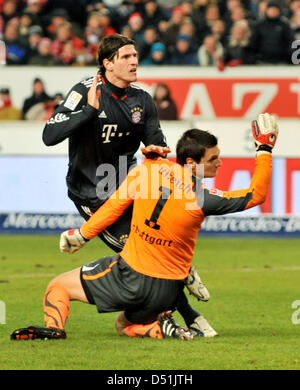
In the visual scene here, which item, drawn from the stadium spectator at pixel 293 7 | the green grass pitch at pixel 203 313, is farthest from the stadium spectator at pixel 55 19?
the green grass pitch at pixel 203 313

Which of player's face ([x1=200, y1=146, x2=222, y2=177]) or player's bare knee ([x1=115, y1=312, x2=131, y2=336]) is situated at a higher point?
player's face ([x1=200, y1=146, x2=222, y2=177])

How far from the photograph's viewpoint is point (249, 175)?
51.3 ft

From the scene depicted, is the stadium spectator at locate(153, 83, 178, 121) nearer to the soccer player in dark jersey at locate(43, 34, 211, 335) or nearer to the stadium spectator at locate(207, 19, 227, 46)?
the stadium spectator at locate(207, 19, 227, 46)

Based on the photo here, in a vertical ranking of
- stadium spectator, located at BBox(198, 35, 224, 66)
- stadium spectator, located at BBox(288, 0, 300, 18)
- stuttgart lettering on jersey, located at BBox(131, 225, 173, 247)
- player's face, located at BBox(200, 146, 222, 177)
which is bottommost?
stuttgart lettering on jersey, located at BBox(131, 225, 173, 247)

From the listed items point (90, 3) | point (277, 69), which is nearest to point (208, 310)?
point (277, 69)

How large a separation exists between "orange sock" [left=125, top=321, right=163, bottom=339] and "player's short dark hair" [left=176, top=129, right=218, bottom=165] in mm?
1315

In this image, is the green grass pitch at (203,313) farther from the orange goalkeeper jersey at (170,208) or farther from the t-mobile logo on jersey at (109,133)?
the t-mobile logo on jersey at (109,133)

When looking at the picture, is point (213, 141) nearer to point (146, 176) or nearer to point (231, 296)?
point (146, 176)

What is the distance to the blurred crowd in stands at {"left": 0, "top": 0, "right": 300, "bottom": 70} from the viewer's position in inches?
733

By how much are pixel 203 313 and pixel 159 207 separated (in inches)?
84.1

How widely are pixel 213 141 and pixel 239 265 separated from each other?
5.49 m

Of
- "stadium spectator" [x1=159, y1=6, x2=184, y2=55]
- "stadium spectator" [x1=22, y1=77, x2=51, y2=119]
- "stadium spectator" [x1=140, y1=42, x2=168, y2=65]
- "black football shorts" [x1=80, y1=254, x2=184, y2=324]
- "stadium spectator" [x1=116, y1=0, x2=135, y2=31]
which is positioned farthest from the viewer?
"stadium spectator" [x1=116, y1=0, x2=135, y2=31]

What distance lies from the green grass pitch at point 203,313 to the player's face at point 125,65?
2.12 m

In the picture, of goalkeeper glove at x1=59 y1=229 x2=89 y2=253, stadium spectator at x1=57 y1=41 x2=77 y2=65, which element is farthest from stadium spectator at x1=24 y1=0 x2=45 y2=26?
goalkeeper glove at x1=59 y1=229 x2=89 y2=253
